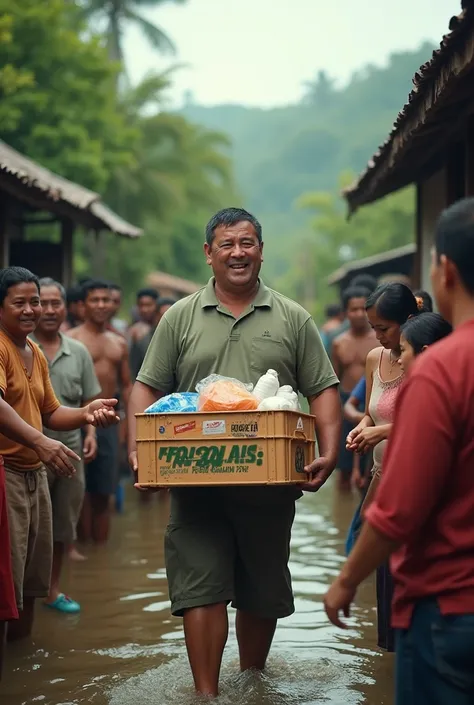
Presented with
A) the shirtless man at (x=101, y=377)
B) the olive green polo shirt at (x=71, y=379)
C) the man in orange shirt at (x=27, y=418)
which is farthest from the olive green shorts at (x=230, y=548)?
the shirtless man at (x=101, y=377)

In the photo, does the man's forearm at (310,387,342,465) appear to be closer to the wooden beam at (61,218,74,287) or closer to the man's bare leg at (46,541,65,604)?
the man's bare leg at (46,541,65,604)

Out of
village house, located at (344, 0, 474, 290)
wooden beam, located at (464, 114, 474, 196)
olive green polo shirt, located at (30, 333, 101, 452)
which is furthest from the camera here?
wooden beam, located at (464, 114, 474, 196)

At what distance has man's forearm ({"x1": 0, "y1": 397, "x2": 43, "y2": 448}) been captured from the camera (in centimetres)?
564

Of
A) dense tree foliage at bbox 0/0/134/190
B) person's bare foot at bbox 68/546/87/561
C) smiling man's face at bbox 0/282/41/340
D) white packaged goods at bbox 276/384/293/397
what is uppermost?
dense tree foliage at bbox 0/0/134/190

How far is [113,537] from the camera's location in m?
11.0

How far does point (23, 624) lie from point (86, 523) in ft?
11.6

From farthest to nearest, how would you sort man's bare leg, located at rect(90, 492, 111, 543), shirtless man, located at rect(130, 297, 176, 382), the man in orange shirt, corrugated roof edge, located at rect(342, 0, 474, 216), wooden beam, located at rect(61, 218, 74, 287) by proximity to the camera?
wooden beam, located at rect(61, 218, 74, 287)
shirtless man, located at rect(130, 297, 176, 382)
man's bare leg, located at rect(90, 492, 111, 543)
corrugated roof edge, located at rect(342, 0, 474, 216)
the man in orange shirt

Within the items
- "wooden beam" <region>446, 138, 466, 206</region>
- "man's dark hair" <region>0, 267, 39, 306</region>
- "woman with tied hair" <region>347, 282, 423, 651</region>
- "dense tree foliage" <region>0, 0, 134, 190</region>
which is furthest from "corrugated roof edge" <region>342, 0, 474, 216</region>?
"dense tree foliage" <region>0, 0, 134, 190</region>

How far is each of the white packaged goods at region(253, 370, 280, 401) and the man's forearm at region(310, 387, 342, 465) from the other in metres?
0.47

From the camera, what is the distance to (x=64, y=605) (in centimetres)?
798

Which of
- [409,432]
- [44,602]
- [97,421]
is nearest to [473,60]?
[97,421]

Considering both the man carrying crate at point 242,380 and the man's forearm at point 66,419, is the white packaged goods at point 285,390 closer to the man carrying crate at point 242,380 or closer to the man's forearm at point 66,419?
the man carrying crate at point 242,380

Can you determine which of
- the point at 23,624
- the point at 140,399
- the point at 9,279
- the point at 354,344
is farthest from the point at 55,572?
the point at 354,344

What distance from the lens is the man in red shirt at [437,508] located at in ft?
10.2
